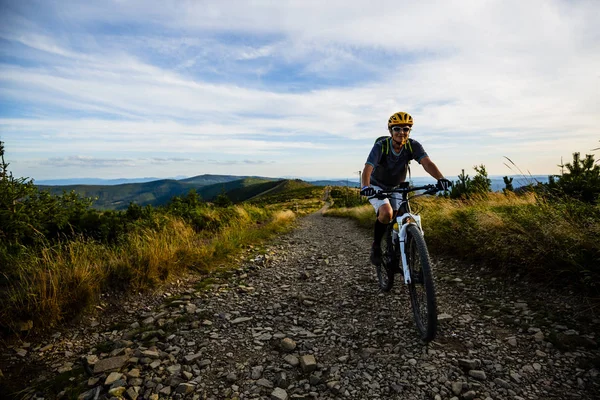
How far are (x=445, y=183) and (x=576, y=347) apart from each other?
8.67ft

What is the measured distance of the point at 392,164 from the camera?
5637 millimetres

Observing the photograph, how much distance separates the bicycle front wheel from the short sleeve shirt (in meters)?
1.51

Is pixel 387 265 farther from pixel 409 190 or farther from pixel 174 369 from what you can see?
pixel 174 369

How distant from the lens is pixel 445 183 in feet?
16.4

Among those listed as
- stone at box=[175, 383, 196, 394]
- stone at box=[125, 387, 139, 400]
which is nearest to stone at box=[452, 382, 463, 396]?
stone at box=[175, 383, 196, 394]

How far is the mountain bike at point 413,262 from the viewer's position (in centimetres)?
365

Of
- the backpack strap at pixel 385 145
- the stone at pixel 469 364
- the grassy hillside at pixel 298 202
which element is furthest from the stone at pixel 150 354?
the grassy hillside at pixel 298 202

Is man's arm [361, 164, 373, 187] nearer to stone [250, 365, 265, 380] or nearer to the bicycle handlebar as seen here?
A: the bicycle handlebar

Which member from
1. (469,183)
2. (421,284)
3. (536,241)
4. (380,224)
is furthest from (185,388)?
(469,183)

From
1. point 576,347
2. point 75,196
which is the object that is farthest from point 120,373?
point 75,196

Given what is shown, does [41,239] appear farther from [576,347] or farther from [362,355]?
[576,347]

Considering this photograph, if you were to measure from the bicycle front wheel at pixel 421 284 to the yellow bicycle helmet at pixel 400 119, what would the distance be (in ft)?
6.44

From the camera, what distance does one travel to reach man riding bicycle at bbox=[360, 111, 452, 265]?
5.32 meters

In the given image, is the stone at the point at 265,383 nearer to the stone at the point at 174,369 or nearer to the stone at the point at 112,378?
the stone at the point at 174,369
